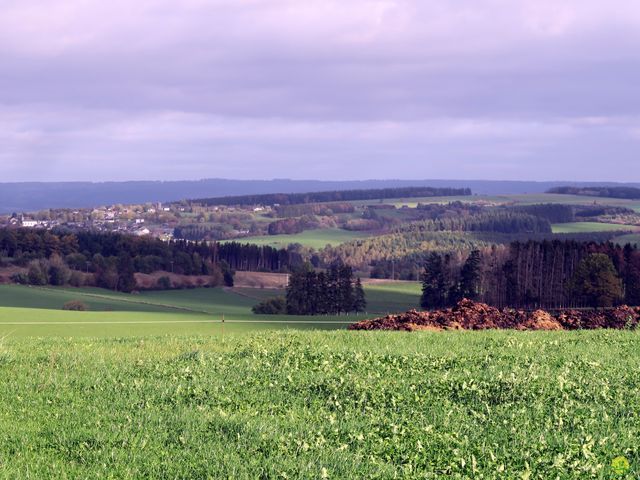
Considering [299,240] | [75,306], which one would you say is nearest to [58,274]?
[75,306]

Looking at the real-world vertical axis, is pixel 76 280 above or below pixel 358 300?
above

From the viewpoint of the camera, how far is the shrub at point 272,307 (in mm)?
85344

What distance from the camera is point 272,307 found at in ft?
284

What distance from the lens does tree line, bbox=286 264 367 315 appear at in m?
90.8

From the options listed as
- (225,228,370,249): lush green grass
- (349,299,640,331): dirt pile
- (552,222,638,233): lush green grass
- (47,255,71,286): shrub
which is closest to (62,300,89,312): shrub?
(47,255,71,286): shrub

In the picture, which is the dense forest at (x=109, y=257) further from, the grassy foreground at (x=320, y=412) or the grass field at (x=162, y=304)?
the grassy foreground at (x=320, y=412)

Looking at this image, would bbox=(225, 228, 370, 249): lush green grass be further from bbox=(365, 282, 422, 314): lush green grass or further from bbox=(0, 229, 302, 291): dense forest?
bbox=(365, 282, 422, 314): lush green grass

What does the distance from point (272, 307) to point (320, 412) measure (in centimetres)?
7319

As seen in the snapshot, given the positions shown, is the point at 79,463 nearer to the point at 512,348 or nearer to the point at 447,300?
the point at 512,348

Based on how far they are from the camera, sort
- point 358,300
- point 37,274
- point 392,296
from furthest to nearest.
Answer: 1. point 392,296
2. point 37,274
3. point 358,300

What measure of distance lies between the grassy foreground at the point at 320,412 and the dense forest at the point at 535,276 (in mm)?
70833

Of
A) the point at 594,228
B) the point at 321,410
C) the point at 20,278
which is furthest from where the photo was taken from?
the point at 594,228

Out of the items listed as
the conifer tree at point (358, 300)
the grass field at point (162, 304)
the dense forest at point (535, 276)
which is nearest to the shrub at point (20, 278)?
the grass field at point (162, 304)

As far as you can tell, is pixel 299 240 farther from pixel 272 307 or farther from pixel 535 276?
pixel 272 307
